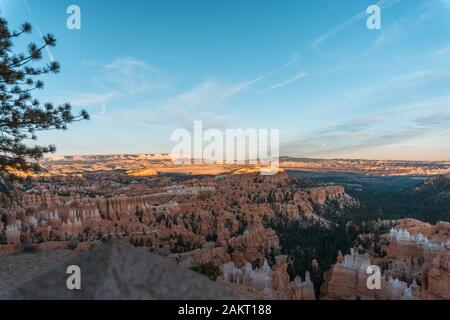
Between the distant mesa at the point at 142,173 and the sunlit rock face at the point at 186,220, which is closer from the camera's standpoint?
the sunlit rock face at the point at 186,220

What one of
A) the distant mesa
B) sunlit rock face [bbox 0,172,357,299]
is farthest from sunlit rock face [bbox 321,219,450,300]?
the distant mesa

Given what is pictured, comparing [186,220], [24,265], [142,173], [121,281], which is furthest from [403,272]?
[142,173]

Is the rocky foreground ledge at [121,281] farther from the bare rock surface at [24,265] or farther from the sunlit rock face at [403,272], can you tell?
the sunlit rock face at [403,272]

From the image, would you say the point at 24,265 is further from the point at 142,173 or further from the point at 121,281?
the point at 142,173

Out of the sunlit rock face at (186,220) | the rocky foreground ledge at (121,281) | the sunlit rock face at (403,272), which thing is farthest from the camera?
the sunlit rock face at (186,220)

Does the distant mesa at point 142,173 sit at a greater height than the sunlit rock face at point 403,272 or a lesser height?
greater

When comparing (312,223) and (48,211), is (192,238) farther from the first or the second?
(312,223)

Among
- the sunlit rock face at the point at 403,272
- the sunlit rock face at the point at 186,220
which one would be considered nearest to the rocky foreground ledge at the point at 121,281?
the sunlit rock face at the point at 186,220
